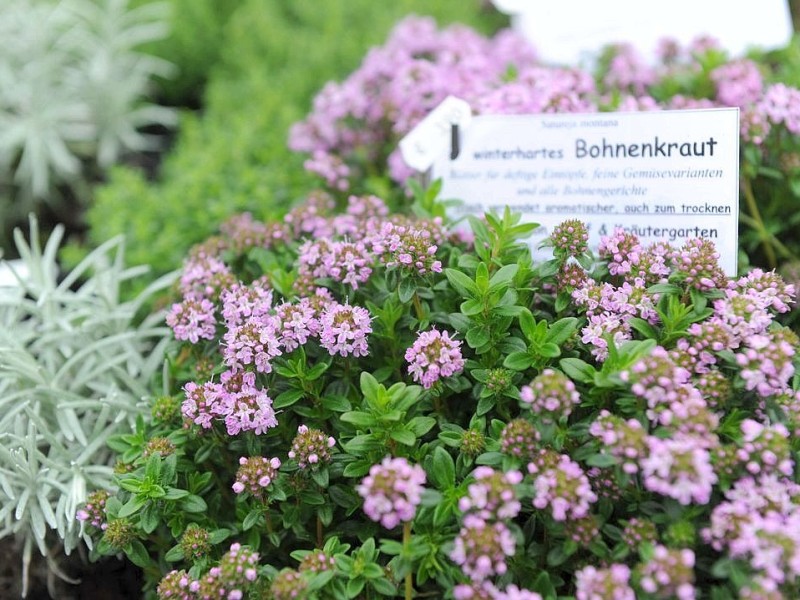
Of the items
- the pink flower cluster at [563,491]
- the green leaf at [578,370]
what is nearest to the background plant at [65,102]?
the green leaf at [578,370]

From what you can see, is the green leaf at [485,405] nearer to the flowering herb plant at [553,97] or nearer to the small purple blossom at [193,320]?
the small purple blossom at [193,320]

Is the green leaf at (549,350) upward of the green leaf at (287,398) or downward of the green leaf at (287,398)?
upward

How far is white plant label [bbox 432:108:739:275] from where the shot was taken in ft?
5.30

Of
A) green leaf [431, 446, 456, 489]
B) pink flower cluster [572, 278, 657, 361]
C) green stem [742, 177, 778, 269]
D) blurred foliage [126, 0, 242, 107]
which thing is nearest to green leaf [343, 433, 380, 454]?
green leaf [431, 446, 456, 489]

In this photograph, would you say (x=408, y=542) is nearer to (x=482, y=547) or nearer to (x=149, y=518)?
(x=482, y=547)

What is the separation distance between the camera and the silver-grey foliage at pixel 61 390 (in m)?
1.57

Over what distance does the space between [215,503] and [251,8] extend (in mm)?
2905

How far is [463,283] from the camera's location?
137cm

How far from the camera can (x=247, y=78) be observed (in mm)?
3328

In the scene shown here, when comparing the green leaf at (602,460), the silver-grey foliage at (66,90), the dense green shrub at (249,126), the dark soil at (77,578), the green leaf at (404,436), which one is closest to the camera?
the green leaf at (602,460)

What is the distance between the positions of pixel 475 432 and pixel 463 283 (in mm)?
288

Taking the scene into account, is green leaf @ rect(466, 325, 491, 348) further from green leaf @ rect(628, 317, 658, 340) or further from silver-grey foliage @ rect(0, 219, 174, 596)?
silver-grey foliage @ rect(0, 219, 174, 596)

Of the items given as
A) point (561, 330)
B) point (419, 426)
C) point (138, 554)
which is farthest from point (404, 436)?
point (138, 554)

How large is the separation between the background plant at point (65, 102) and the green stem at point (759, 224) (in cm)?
261
